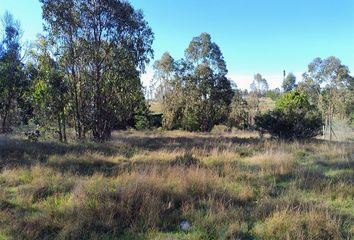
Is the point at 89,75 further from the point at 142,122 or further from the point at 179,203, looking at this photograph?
the point at 142,122

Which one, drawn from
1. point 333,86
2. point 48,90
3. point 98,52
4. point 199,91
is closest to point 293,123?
point 98,52

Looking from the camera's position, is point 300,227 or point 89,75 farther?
point 89,75

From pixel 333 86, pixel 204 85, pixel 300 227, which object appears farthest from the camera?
pixel 333 86

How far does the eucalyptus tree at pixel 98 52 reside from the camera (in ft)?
49.6

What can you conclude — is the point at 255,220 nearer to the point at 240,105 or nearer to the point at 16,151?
the point at 16,151

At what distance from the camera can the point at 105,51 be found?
15.8 m

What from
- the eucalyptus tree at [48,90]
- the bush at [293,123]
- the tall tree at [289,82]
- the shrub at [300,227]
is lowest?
the shrub at [300,227]

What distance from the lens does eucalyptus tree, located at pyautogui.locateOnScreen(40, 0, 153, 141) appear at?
1512 centimetres

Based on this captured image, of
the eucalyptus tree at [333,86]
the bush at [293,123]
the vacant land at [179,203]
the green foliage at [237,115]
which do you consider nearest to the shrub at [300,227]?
the vacant land at [179,203]

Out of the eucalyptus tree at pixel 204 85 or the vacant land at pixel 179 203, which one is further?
the eucalyptus tree at pixel 204 85

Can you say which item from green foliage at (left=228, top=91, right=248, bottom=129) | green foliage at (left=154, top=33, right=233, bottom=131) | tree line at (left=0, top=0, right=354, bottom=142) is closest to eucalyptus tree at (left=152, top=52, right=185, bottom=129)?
green foliage at (left=154, top=33, right=233, bottom=131)

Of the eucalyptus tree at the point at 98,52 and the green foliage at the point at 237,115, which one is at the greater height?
the eucalyptus tree at the point at 98,52

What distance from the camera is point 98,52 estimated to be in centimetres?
1546

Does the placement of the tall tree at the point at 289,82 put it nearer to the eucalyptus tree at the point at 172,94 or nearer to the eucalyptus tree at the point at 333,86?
the eucalyptus tree at the point at 333,86
